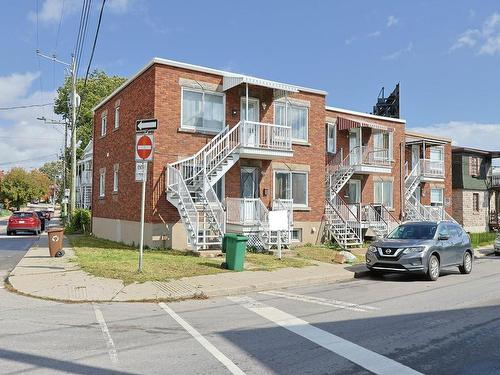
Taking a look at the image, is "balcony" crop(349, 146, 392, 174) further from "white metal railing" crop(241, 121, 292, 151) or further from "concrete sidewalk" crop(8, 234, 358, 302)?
"concrete sidewalk" crop(8, 234, 358, 302)

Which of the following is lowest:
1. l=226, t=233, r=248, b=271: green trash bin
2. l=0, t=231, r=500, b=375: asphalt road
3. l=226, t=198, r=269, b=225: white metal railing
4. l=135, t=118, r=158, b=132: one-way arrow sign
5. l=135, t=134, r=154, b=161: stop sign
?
l=0, t=231, r=500, b=375: asphalt road

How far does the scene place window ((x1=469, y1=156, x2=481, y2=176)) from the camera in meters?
39.2

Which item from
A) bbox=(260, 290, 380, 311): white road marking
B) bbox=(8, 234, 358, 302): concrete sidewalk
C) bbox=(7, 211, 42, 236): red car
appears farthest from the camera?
bbox=(7, 211, 42, 236): red car

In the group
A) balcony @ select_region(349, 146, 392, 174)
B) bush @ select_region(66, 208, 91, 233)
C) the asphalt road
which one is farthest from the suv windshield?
bush @ select_region(66, 208, 91, 233)

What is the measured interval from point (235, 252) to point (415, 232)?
544 cm

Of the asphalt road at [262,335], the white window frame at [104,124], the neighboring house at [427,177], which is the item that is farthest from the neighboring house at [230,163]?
the asphalt road at [262,335]

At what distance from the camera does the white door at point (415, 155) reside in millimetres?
31870

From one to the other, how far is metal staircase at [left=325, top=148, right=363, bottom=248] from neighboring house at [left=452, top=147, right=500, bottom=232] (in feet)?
53.2

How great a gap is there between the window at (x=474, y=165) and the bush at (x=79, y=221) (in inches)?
1162

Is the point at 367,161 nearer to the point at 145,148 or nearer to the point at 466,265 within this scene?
the point at 466,265

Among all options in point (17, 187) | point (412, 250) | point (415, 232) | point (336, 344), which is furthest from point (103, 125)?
point (17, 187)

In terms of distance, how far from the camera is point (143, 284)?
10.9 metres

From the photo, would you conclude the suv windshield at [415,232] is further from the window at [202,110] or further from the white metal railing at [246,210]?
the window at [202,110]

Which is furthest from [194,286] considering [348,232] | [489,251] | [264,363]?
[489,251]
